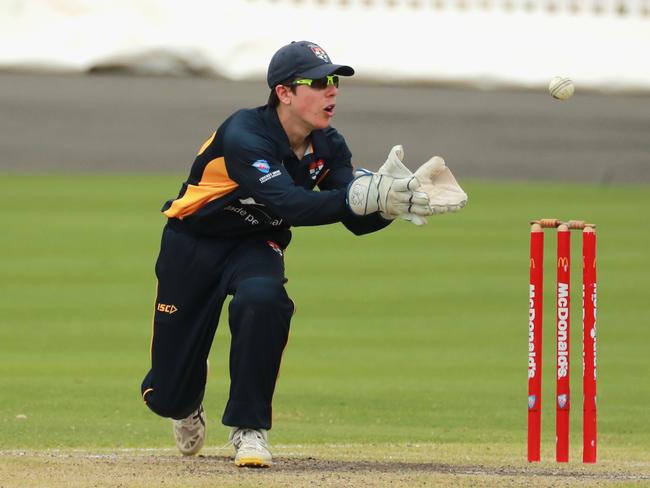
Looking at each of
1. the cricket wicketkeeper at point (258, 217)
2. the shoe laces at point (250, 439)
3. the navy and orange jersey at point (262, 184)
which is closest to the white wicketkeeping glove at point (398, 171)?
the cricket wicketkeeper at point (258, 217)

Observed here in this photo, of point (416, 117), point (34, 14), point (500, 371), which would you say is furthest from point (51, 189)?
point (500, 371)

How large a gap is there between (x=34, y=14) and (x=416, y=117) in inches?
171

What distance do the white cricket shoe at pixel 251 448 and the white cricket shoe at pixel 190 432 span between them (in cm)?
59

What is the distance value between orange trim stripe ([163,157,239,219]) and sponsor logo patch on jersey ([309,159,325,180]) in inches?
11.3

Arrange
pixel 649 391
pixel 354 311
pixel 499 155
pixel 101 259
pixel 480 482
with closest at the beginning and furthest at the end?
pixel 480 482, pixel 649 391, pixel 354 311, pixel 101 259, pixel 499 155

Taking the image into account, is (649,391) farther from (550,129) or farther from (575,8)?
(575,8)

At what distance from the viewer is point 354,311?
1119 centimetres

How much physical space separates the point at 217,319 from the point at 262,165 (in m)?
0.71

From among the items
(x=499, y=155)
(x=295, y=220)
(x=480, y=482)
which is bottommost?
(x=480, y=482)

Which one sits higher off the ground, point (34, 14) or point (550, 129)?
point (34, 14)

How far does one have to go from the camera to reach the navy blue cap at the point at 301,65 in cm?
555

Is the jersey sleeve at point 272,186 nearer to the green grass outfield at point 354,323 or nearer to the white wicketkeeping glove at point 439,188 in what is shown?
the white wicketkeeping glove at point 439,188

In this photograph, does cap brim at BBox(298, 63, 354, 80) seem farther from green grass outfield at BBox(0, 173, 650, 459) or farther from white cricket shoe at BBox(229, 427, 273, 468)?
green grass outfield at BBox(0, 173, 650, 459)

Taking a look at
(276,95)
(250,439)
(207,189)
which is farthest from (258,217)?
(250,439)
